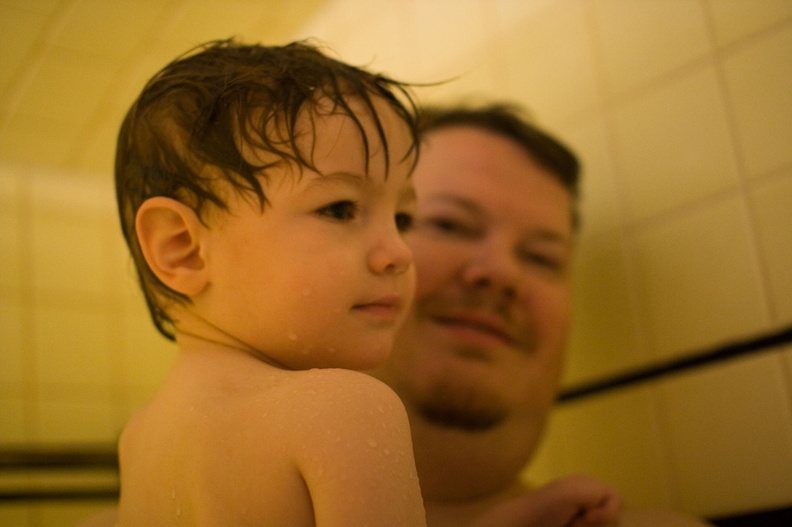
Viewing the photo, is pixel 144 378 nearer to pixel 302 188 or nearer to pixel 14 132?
pixel 14 132

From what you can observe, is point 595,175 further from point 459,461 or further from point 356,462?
point 356,462

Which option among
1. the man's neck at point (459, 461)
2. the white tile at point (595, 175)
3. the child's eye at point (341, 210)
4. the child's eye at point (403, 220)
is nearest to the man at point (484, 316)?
the man's neck at point (459, 461)

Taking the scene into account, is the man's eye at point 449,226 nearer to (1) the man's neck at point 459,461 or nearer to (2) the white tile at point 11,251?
(1) the man's neck at point 459,461

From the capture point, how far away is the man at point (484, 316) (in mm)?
986

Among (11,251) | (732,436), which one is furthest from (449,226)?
(11,251)

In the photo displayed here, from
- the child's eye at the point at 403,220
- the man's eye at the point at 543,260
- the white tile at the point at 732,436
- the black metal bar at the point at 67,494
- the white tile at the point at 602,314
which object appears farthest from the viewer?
the black metal bar at the point at 67,494

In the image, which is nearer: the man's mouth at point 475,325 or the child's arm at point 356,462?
the child's arm at point 356,462

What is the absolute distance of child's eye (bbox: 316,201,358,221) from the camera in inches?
25.7

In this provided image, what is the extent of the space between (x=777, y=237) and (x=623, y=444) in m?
0.47

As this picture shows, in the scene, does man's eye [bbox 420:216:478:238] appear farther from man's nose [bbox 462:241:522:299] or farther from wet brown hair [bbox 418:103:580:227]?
wet brown hair [bbox 418:103:580:227]

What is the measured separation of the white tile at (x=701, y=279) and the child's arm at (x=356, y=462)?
839 mm

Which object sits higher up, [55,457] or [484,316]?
[484,316]

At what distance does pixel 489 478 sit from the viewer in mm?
1008

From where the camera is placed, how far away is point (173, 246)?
667mm
